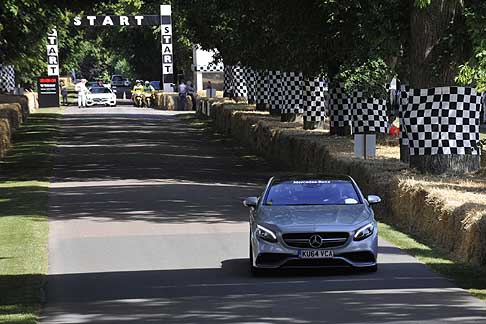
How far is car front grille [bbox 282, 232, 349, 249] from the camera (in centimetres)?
1514

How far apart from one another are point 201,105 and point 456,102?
136 ft

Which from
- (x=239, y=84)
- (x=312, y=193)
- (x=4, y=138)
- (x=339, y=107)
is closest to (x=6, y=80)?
(x=239, y=84)

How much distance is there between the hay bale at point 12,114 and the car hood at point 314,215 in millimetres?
30816

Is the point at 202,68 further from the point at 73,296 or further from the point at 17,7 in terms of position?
the point at 73,296

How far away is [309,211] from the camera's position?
1573cm

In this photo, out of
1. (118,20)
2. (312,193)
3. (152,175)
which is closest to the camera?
(312,193)

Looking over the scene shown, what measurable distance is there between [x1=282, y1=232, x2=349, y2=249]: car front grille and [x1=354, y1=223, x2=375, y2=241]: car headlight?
0.43 feet

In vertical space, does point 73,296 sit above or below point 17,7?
below

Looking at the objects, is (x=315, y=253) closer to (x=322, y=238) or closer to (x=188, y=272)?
(x=322, y=238)

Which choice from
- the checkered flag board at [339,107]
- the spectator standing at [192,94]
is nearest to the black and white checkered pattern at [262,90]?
the checkered flag board at [339,107]

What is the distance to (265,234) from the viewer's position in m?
15.3

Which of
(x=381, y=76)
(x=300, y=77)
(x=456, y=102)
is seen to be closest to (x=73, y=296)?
(x=456, y=102)

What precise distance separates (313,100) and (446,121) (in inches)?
532

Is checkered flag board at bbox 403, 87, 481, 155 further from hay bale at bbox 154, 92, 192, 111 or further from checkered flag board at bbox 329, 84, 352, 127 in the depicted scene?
hay bale at bbox 154, 92, 192, 111
